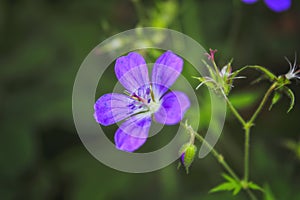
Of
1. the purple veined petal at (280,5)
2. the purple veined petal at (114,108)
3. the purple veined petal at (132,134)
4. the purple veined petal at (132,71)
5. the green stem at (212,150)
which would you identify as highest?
the purple veined petal at (280,5)

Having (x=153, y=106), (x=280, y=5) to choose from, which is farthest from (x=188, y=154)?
(x=280, y=5)

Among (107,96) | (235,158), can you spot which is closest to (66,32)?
(235,158)

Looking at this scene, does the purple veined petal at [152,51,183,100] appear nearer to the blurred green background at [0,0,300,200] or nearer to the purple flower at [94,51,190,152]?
the purple flower at [94,51,190,152]

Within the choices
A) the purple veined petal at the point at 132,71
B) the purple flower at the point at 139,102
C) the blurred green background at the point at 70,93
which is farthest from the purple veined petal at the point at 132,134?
the blurred green background at the point at 70,93

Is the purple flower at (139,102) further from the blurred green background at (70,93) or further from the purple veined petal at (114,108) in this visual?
the blurred green background at (70,93)

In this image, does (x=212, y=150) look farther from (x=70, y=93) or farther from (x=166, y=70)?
(x=70, y=93)

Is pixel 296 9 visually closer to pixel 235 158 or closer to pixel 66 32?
pixel 235 158

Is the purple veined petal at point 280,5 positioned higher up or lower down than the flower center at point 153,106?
higher up

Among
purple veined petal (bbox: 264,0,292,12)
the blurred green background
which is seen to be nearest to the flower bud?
purple veined petal (bbox: 264,0,292,12)
